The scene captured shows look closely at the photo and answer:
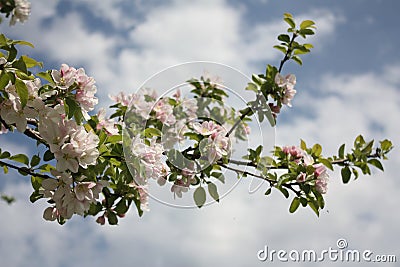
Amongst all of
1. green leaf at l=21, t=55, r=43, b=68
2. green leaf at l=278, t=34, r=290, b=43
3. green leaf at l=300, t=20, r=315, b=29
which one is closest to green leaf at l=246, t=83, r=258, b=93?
green leaf at l=278, t=34, r=290, b=43

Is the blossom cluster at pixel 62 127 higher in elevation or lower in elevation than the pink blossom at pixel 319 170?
lower

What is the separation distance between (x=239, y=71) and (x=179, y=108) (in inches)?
23.0

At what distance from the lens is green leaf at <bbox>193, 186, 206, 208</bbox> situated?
88.9 inches

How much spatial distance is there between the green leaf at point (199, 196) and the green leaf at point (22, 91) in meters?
0.97

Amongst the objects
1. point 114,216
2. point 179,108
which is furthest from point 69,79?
point 179,108

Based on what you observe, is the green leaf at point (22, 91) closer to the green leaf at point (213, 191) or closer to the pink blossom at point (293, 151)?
the green leaf at point (213, 191)

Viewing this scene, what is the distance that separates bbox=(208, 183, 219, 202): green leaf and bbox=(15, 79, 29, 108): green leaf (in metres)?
1.01

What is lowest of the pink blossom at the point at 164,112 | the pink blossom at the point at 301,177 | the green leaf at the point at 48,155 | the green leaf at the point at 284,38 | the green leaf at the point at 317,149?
the green leaf at the point at 48,155

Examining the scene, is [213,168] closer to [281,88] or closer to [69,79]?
[281,88]

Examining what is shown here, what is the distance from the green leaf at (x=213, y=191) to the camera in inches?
89.0

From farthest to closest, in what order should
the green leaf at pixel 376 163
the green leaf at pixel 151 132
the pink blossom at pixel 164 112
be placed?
the pink blossom at pixel 164 112 → the green leaf at pixel 376 163 → the green leaf at pixel 151 132

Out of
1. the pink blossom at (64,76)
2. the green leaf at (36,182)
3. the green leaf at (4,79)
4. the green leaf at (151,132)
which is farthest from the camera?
the green leaf at (151,132)

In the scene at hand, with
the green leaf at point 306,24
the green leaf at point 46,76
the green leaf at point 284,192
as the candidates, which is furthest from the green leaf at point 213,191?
the green leaf at point 306,24

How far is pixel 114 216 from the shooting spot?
2307 mm
